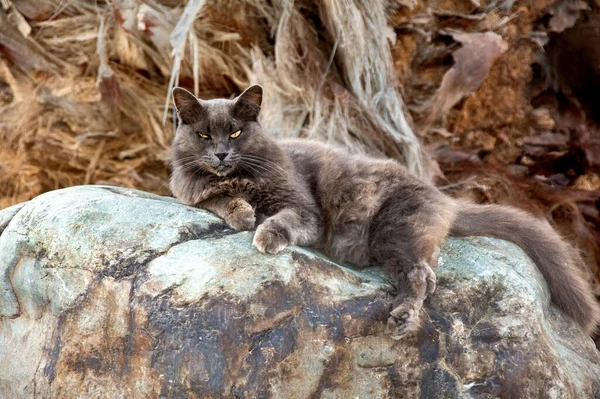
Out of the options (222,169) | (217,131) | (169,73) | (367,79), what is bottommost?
(169,73)

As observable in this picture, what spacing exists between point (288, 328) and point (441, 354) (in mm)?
740

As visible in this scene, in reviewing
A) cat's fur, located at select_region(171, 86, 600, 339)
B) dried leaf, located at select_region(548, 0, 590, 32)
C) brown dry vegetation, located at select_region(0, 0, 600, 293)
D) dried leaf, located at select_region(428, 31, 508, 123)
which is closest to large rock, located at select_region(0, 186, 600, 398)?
cat's fur, located at select_region(171, 86, 600, 339)

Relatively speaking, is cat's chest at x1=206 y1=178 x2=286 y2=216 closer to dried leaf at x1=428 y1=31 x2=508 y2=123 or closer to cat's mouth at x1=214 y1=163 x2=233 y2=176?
cat's mouth at x1=214 y1=163 x2=233 y2=176

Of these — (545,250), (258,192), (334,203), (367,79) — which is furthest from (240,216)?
(367,79)

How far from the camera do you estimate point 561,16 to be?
19.0 feet

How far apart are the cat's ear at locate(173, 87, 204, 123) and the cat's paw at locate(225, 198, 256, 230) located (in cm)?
59

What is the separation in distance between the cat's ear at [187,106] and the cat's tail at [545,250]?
1.57 meters

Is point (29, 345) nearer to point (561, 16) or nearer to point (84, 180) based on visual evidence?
point (84, 180)

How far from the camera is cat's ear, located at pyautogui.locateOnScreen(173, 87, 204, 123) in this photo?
3543 mm

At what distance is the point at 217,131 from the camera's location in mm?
3541

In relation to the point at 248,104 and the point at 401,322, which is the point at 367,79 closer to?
the point at 248,104

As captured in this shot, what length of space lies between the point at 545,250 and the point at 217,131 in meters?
1.93

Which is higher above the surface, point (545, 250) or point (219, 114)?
point (219, 114)

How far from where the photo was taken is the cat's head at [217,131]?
3.52 m
